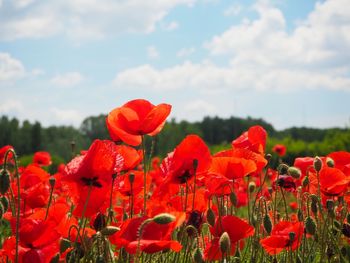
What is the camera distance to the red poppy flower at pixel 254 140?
232 cm

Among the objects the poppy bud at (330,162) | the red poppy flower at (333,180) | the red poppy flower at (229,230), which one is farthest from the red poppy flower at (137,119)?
the poppy bud at (330,162)

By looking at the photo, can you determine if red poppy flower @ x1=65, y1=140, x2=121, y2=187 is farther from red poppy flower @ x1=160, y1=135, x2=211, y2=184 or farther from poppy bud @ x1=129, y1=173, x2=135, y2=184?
poppy bud @ x1=129, y1=173, x2=135, y2=184

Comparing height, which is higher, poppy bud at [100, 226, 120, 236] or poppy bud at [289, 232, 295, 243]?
poppy bud at [100, 226, 120, 236]

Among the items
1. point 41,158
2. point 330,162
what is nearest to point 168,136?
point 41,158

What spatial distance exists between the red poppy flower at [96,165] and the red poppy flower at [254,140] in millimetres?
814

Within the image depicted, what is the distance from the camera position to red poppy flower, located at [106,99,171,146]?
1.90 meters

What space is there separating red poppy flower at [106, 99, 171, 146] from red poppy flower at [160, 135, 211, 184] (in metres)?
0.14

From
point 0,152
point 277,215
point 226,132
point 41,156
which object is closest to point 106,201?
point 277,215

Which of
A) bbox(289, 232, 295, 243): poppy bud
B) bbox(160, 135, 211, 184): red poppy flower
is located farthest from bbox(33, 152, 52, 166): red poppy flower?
bbox(289, 232, 295, 243): poppy bud

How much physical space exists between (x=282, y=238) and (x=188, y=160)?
0.49m

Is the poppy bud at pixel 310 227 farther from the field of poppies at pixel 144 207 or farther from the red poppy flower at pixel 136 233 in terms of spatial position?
the red poppy flower at pixel 136 233

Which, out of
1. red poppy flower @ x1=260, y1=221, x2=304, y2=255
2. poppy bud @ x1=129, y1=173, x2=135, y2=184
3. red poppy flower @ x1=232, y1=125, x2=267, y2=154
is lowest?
red poppy flower @ x1=260, y1=221, x2=304, y2=255

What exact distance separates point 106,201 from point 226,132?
5931 centimetres

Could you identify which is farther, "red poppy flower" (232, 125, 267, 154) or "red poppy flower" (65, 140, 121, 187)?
"red poppy flower" (232, 125, 267, 154)
